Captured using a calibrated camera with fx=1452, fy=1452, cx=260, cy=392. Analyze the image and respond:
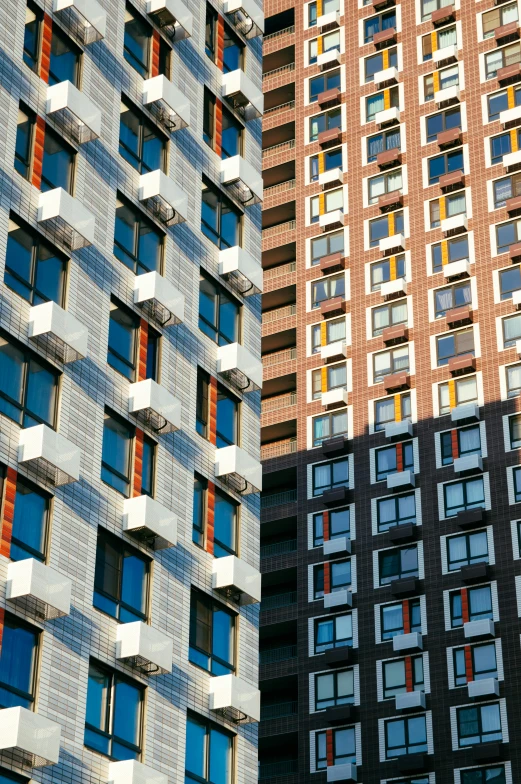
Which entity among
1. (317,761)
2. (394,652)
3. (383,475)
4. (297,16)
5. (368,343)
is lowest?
(317,761)

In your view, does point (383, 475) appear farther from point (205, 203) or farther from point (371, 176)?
point (205, 203)

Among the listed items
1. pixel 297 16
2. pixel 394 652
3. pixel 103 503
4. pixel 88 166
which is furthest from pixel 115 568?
pixel 297 16

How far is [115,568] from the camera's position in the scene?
108 feet

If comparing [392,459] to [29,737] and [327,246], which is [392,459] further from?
[29,737]

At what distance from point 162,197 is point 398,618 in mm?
36364

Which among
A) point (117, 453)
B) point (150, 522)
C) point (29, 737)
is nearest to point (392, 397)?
point (117, 453)

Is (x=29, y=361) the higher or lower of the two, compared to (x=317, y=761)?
lower

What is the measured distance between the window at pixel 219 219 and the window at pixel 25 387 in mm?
10203

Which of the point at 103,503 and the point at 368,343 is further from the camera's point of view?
the point at 368,343

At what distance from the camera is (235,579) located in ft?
119

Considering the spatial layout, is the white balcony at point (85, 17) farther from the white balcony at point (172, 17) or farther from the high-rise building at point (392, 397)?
the high-rise building at point (392, 397)

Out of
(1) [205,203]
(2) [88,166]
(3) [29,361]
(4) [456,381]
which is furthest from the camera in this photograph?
(4) [456,381]

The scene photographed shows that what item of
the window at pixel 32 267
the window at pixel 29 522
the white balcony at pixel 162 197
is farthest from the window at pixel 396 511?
the window at pixel 29 522

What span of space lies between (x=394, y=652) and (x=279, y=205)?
29279mm
